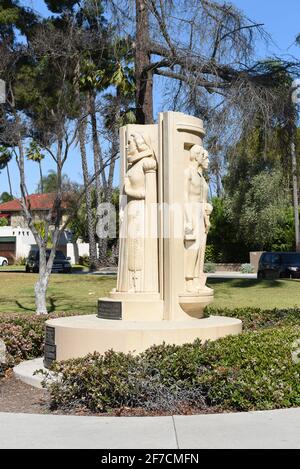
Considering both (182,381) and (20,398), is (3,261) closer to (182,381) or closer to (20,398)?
(20,398)

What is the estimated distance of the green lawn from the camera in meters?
20.1

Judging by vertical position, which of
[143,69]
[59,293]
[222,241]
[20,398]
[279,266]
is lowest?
[20,398]

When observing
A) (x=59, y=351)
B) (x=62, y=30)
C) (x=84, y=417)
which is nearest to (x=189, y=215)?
(x=59, y=351)

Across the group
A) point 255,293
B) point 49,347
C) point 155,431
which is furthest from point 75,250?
point 155,431

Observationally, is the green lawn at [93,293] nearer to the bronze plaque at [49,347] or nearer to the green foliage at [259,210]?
the bronze plaque at [49,347]

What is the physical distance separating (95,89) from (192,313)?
1196cm

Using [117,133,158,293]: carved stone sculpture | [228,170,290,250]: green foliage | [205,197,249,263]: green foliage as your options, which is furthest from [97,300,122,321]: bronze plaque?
[205,197,249,263]: green foliage

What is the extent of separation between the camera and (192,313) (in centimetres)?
992

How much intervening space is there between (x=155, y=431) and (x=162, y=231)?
4036mm

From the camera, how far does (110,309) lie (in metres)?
9.74

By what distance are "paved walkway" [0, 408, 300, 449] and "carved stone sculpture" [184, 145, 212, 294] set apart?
3410 mm

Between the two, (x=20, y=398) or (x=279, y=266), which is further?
(x=279, y=266)

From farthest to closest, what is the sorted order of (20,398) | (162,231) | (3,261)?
(3,261), (162,231), (20,398)
